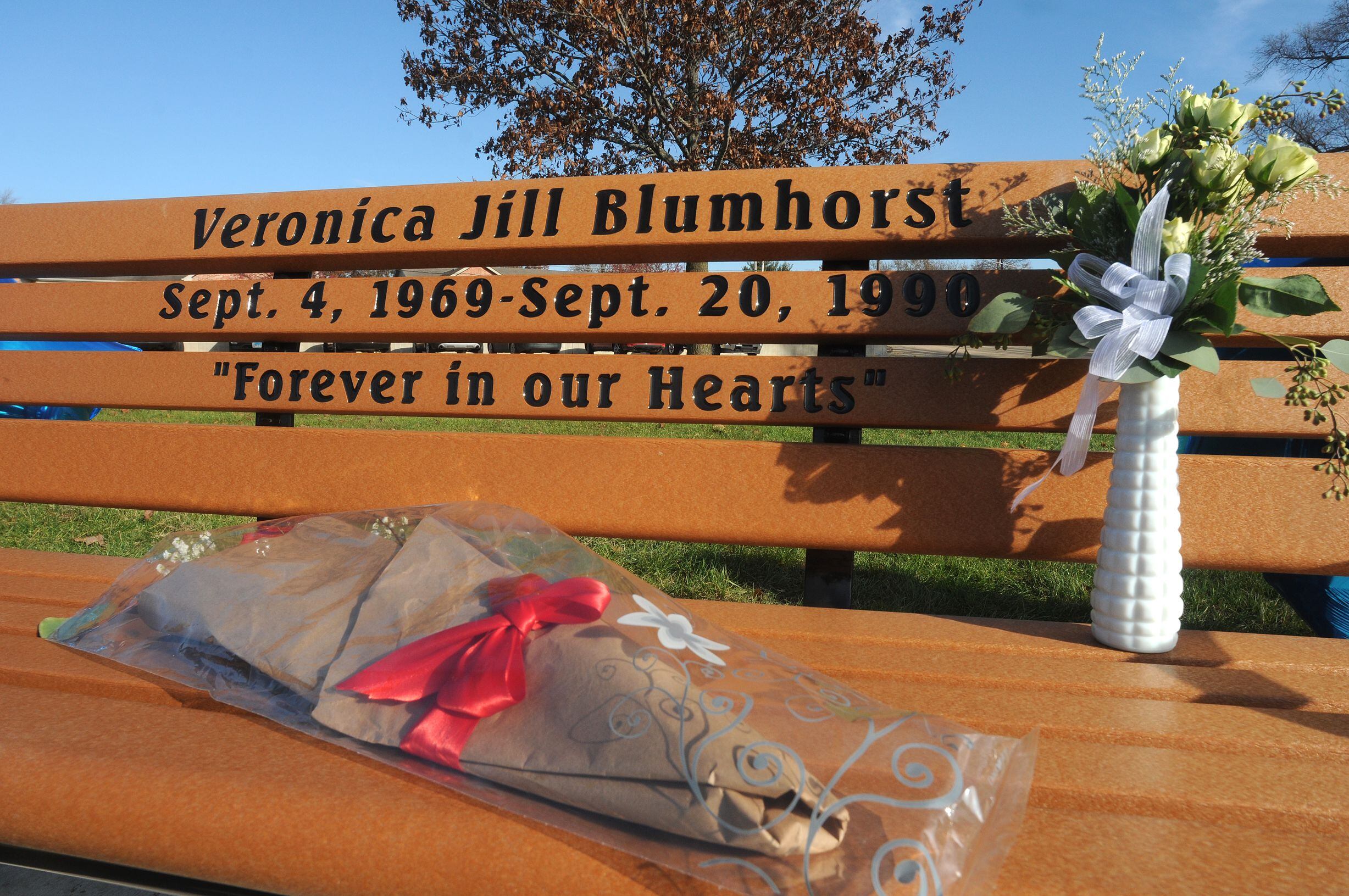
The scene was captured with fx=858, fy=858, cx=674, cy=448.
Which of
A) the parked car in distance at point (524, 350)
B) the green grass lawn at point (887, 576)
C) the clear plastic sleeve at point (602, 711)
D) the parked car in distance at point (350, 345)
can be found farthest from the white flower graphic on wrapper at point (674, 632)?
the parked car in distance at point (350, 345)

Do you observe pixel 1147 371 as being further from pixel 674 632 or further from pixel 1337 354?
pixel 674 632

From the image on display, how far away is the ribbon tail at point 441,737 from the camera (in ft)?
3.39

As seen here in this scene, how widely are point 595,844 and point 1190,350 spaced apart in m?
1.24

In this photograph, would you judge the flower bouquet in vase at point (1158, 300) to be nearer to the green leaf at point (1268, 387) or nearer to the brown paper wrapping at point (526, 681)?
the green leaf at point (1268, 387)

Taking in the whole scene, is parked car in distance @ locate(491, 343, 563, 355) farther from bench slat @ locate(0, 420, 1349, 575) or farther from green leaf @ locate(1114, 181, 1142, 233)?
green leaf @ locate(1114, 181, 1142, 233)

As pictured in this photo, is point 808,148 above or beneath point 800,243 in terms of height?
above

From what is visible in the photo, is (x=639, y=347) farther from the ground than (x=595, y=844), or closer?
farther from the ground

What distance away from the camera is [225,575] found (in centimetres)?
148

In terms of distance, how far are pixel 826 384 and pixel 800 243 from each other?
Answer: 0.34 metres

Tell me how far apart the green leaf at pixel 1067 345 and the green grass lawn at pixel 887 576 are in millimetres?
699

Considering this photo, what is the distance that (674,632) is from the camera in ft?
3.92

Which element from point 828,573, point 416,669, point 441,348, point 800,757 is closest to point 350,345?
point 441,348

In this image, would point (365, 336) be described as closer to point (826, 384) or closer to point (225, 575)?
point (225, 575)

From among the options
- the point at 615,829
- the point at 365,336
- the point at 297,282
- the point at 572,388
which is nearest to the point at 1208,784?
the point at 615,829
